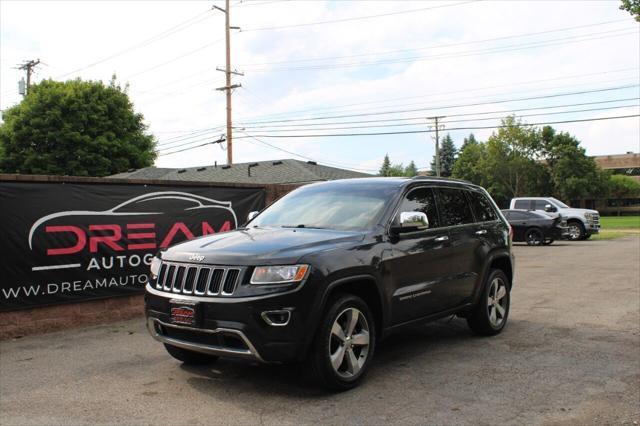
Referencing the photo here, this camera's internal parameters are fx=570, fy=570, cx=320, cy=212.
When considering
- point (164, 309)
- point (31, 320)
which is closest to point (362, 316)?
point (164, 309)

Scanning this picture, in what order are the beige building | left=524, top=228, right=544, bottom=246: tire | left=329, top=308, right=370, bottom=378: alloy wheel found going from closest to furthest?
left=329, top=308, right=370, bottom=378: alloy wheel
left=524, top=228, right=544, bottom=246: tire
the beige building

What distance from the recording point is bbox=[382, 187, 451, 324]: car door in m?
5.21

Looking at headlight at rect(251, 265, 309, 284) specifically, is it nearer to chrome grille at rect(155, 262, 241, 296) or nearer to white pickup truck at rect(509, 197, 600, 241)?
chrome grille at rect(155, 262, 241, 296)

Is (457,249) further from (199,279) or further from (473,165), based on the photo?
(473,165)

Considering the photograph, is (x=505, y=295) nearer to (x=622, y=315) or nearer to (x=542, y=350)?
(x=542, y=350)

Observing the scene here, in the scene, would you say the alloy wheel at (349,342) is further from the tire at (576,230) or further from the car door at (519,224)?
the tire at (576,230)

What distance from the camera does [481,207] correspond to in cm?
702

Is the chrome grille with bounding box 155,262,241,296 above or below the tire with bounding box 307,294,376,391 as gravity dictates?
above

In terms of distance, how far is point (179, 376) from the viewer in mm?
5242

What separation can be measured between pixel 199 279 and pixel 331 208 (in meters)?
1.64

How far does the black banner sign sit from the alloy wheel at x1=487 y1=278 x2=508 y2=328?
4559mm

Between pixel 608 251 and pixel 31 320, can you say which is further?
pixel 608 251

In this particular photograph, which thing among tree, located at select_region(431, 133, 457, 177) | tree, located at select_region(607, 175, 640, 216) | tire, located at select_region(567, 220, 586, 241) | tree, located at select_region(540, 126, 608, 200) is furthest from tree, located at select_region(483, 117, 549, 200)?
tire, located at select_region(567, 220, 586, 241)

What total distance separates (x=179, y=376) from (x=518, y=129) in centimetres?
7085
